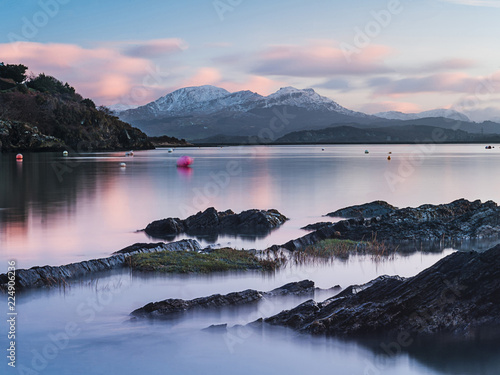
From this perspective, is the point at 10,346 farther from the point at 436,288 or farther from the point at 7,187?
the point at 7,187

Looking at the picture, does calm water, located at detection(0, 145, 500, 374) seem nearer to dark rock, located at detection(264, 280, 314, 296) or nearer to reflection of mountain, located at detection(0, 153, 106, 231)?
dark rock, located at detection(264, 280, 314, 296)

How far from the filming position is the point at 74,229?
25156 millimetres

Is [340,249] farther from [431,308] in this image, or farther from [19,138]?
[19,138]

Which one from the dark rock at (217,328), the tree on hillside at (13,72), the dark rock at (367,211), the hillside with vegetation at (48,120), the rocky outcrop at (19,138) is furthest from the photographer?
the tree on hillside at (13,72)

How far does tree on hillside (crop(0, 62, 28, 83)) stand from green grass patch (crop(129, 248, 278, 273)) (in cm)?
19968

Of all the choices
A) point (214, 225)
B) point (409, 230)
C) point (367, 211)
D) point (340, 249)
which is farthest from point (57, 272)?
point (367, 211)

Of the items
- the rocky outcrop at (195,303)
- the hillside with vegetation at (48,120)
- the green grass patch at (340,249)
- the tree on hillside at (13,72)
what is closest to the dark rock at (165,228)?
the green grass patch at (340,249)

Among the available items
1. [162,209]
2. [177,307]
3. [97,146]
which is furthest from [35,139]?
[177,307]

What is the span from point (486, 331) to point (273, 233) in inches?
558

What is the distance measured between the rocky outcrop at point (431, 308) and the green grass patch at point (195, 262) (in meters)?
5.04

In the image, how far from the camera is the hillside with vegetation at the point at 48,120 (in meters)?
→ 144

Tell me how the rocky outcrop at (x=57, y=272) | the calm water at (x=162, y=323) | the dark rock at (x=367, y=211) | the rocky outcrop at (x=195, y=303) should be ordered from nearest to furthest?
the calm water at (x=162, y=323)
the rocky outcrop at (x=195, y=303)
the rocky outcrop at (x=57, y=272)
the dark rock at (x=367, y=211)

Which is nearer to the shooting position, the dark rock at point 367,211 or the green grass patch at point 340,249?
the green grass patch at point 340,249

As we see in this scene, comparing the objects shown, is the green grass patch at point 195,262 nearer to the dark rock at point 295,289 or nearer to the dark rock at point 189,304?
the dark rock at point 295,289
